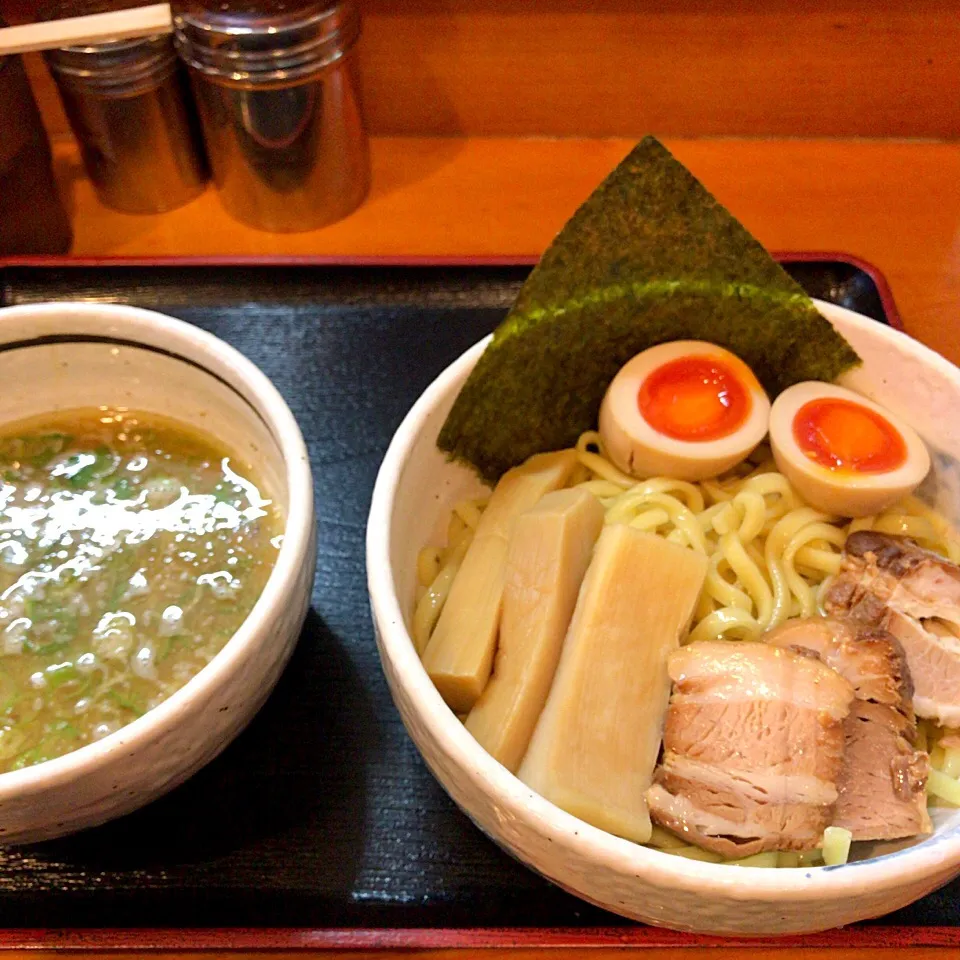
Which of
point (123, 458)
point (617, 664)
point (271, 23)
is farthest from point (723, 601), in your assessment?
point (271, 23)

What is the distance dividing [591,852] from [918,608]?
528 millimetres

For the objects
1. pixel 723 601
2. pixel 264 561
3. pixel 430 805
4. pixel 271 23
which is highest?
pixel 271 23

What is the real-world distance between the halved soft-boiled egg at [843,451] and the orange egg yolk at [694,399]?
0.06 metres

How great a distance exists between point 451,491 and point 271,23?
1.01 m

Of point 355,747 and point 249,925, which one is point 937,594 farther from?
point 249,925

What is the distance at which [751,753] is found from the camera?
36.7 inches

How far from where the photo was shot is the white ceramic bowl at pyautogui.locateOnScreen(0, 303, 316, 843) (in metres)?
0.84

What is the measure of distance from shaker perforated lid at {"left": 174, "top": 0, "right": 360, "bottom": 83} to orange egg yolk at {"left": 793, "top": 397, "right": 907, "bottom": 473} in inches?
44.8

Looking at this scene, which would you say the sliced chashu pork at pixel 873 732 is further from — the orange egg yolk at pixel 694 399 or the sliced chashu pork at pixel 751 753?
the orange egg yolk at pixel 694 399

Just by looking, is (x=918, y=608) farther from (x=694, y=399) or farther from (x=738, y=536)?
(x=694, y=399)

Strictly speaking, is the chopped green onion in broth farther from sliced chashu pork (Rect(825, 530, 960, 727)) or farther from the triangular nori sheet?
sliced chashu pork (Rect(825, 530, 960, 727))

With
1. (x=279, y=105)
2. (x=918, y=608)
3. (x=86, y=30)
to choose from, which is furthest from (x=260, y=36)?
(x=918, y=608)

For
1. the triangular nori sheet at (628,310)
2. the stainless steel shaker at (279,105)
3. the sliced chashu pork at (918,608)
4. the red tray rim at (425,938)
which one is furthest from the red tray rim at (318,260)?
the red tray rim at (425,938)

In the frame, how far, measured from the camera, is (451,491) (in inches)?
48.0
